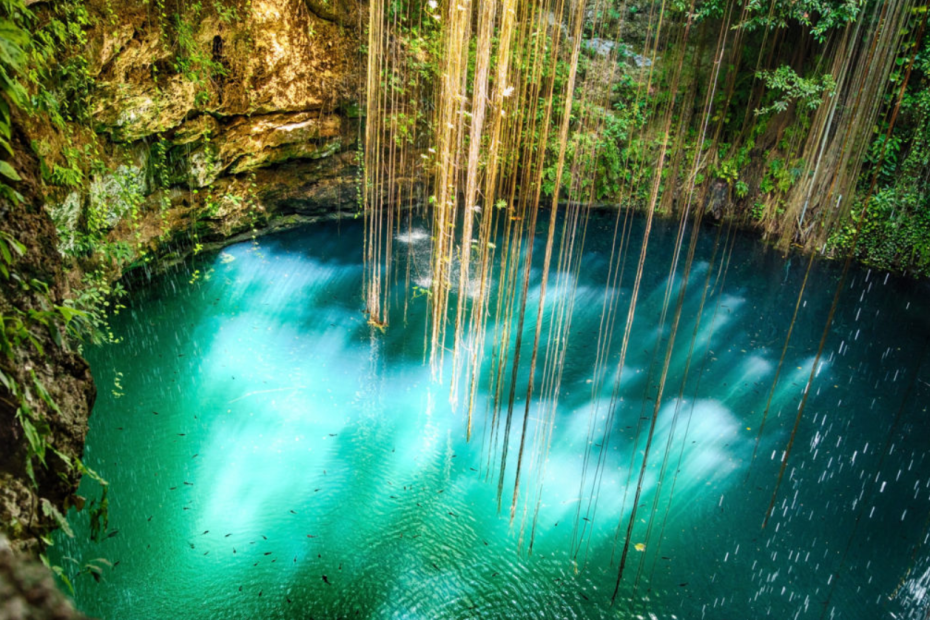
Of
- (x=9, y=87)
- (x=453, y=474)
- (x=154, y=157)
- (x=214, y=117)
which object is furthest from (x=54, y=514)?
(x=214, y=117)

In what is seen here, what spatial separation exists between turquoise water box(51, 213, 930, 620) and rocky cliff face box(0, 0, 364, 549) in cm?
64

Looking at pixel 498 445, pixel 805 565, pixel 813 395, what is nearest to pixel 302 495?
pixel 498 445

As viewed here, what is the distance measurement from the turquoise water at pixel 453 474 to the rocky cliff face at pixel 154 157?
0.64 m

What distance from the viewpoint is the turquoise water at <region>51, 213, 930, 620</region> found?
2910 millimetres

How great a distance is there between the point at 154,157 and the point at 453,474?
3.62 metres

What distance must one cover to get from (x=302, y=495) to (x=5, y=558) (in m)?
3.33

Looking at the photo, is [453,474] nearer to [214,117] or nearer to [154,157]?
[154,157]

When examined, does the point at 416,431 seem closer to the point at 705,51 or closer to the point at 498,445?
Answer: the point at 498,445

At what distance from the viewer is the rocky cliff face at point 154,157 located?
5.04 ft

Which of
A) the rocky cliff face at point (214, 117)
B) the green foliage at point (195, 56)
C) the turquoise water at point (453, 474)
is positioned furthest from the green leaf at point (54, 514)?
the green foliage at point (195, 56)

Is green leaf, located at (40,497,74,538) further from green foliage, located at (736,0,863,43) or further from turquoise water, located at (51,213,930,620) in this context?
green foliage, located at (736,0,863,43)

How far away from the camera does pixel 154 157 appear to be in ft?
14.3

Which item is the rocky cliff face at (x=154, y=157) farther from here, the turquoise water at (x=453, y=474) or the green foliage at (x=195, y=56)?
the turquoise water at (x=453, y=474)

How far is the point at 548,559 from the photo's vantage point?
3148mm
